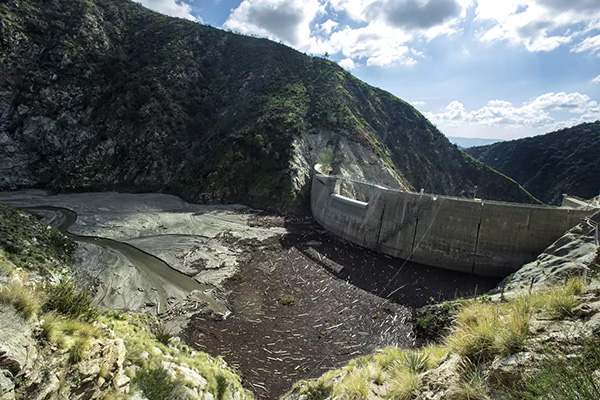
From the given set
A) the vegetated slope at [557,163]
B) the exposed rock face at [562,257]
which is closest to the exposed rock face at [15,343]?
the exposed rock face at [562,257]

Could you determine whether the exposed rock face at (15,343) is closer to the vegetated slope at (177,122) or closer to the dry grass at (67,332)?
the dry grass at (67,332)

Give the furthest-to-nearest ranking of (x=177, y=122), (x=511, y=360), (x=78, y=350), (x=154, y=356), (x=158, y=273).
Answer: (x=177, y=122) < (x=158, y=273) < (x=154, y=356) < (x=78, y=350) < (x=511, y=360)

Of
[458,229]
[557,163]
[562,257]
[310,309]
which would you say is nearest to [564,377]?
[310,309]

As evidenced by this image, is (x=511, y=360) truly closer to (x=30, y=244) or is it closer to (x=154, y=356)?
(x=154, y=356)

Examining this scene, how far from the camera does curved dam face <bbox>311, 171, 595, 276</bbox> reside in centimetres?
2334

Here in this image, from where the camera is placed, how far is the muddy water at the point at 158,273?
1978cm

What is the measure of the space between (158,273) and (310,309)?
1263cm

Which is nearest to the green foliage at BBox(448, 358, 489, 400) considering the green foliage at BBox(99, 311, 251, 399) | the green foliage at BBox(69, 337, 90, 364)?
the green foliage at BBox(69, 337, 90, 364)

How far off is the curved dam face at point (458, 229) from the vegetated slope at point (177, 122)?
16.0 m

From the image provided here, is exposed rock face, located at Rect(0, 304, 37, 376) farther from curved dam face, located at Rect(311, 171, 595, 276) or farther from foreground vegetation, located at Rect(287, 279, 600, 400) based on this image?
curved dam face, located at Rect(311, 171, 595, 276)

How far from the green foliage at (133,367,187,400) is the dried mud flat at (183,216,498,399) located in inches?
294

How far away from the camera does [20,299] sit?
4816 millimetres

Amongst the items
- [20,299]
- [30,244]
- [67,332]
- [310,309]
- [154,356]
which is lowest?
[310,309]

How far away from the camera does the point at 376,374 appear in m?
6.71
